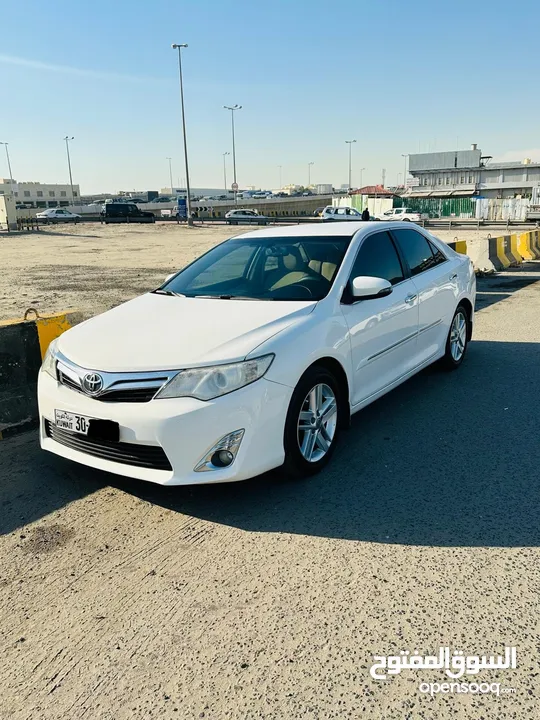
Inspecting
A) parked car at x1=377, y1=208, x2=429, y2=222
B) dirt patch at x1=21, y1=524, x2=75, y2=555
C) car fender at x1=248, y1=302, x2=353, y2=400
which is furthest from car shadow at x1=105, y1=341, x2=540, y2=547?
parked car at x1=377, y1=208, x2=429, y2=222

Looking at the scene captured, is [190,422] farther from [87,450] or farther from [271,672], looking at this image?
[271,672]

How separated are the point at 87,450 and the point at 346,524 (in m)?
1.57

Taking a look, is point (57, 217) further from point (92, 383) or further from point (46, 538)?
point (46, 538)

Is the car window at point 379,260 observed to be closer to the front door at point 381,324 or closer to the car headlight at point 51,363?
the front door at point 381,324

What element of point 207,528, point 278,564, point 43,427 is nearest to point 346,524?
point 278,564

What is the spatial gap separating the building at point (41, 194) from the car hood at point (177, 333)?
5005 inches

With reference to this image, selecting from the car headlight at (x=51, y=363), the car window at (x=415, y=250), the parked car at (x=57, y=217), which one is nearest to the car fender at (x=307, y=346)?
the car headlight at (x=51, y=363)

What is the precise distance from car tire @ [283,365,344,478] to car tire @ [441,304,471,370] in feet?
7.90

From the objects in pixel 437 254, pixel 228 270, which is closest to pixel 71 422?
pixel 228 270

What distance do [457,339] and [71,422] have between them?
Answer: 13.9 ft

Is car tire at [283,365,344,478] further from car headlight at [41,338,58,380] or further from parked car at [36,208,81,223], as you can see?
parked car at [36,208,81,223]

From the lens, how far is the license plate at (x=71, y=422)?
3.44 m

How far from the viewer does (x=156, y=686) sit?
7.46ft

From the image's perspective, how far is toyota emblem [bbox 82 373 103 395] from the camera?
11.2 ft
